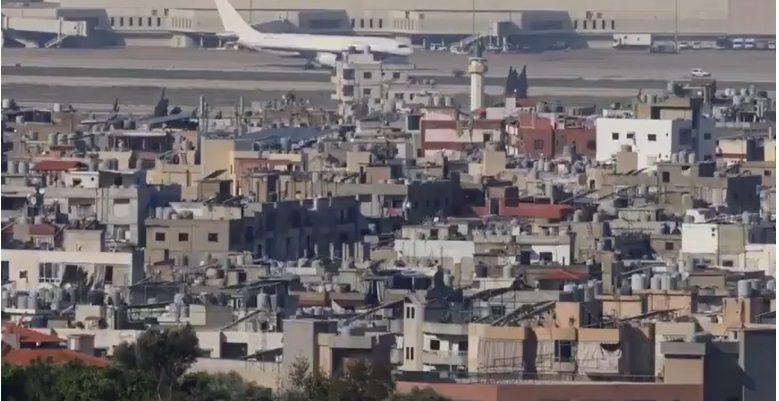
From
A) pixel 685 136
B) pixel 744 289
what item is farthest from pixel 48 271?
pixel 685 136

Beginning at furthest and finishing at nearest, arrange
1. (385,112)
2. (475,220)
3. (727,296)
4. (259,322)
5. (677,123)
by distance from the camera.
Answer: (385,112) → (677,123) → (475,220) → (727,296) → (259,322)

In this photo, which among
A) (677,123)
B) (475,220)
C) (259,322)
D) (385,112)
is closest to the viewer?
(259,322)

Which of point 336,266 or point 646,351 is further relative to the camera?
point 336,266

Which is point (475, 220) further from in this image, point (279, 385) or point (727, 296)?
point (279, 385)

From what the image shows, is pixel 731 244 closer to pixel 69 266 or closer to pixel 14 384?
pixel 69 266

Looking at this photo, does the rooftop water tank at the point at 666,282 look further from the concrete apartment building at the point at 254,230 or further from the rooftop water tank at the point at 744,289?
the concrete apartment building at the point at 254,230

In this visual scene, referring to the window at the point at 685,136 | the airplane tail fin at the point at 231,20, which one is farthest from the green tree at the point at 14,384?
the airplane tail fin at the point at 231,20

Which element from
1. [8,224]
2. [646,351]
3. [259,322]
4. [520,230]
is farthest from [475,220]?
[646,351]
